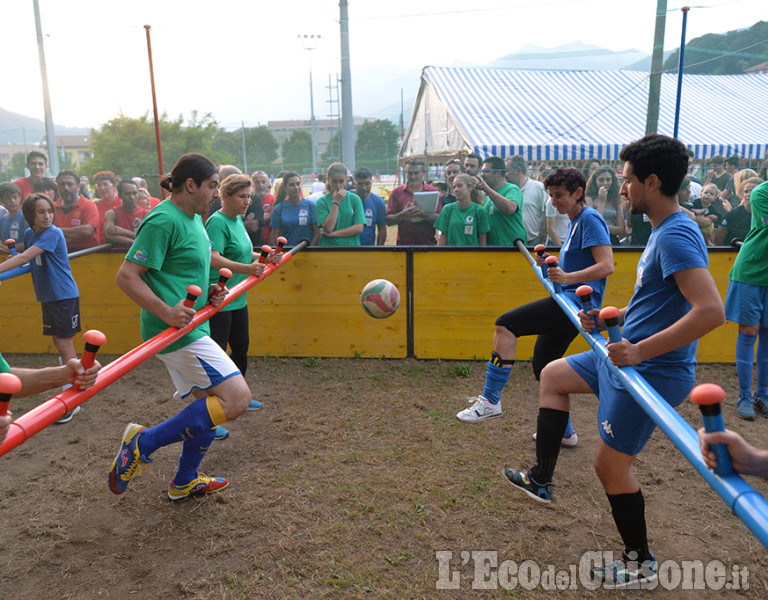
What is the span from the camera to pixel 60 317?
534cm

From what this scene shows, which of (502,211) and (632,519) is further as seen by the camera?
(502,211)

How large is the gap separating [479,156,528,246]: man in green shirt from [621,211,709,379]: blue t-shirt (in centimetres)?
412

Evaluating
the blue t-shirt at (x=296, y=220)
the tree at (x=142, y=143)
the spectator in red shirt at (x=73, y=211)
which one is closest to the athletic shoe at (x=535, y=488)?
the blue t-shirt at (x=296, y=220)

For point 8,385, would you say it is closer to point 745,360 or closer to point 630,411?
point 630,411

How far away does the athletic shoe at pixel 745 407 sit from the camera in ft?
16.4

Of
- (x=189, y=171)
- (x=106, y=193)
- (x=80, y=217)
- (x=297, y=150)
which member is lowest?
(x=80, y=217)

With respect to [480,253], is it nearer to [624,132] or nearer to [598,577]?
[598,577]

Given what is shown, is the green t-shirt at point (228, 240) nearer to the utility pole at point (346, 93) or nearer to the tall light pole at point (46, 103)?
the utility pole at point (346, 93)

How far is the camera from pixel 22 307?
7.00m

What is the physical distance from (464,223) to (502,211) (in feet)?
1.50

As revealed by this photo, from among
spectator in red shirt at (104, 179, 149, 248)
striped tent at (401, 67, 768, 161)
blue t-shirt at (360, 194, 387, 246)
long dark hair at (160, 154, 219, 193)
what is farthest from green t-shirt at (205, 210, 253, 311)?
striped tent at (401, 67, 768, 161)

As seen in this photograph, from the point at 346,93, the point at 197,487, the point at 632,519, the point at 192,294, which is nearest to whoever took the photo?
the point at 632,519

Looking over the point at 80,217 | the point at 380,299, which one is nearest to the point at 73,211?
the point at 80,217

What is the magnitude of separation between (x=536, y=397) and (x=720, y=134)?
9.84 m
